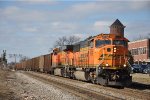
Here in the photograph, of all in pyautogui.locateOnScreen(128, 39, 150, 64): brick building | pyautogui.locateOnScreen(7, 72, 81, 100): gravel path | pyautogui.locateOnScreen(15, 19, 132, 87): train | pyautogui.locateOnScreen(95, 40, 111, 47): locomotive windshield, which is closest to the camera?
pyautogui.locateOnScreen(7, 72, 81, 100): gravel path

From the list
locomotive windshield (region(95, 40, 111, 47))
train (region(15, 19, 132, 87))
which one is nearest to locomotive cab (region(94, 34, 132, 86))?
train (region(15, 19, 132, 87))

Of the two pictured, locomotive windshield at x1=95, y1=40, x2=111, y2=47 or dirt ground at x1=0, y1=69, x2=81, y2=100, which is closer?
dirt ground at x1=0, y1=69, x2=81, y2=100

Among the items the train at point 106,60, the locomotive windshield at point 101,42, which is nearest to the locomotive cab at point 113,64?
the train at point 106,60

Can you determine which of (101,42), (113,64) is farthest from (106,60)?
(101,42)

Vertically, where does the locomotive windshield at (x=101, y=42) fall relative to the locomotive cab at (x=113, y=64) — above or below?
above

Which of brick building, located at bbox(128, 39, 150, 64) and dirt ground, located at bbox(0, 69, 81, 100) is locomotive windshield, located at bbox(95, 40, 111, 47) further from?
brick building, located at bbox(128, 39, 150, 64)

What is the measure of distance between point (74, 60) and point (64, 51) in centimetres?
630

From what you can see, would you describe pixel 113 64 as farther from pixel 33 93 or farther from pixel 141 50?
pixel 141 50

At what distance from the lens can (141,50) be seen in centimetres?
9756

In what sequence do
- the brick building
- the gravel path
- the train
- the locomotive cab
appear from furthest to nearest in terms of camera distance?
the brick building → the train → the locomotive cab → the gravel path

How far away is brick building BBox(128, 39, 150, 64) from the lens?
3656 inches

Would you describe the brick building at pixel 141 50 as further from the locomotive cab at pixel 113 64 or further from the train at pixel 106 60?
the locomotive cab at pixel 113 64

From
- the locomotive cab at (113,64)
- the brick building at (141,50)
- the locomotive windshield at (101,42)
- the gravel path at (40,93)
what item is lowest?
the gravel path at (40,93)

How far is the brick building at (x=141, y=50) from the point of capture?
92.9 m
